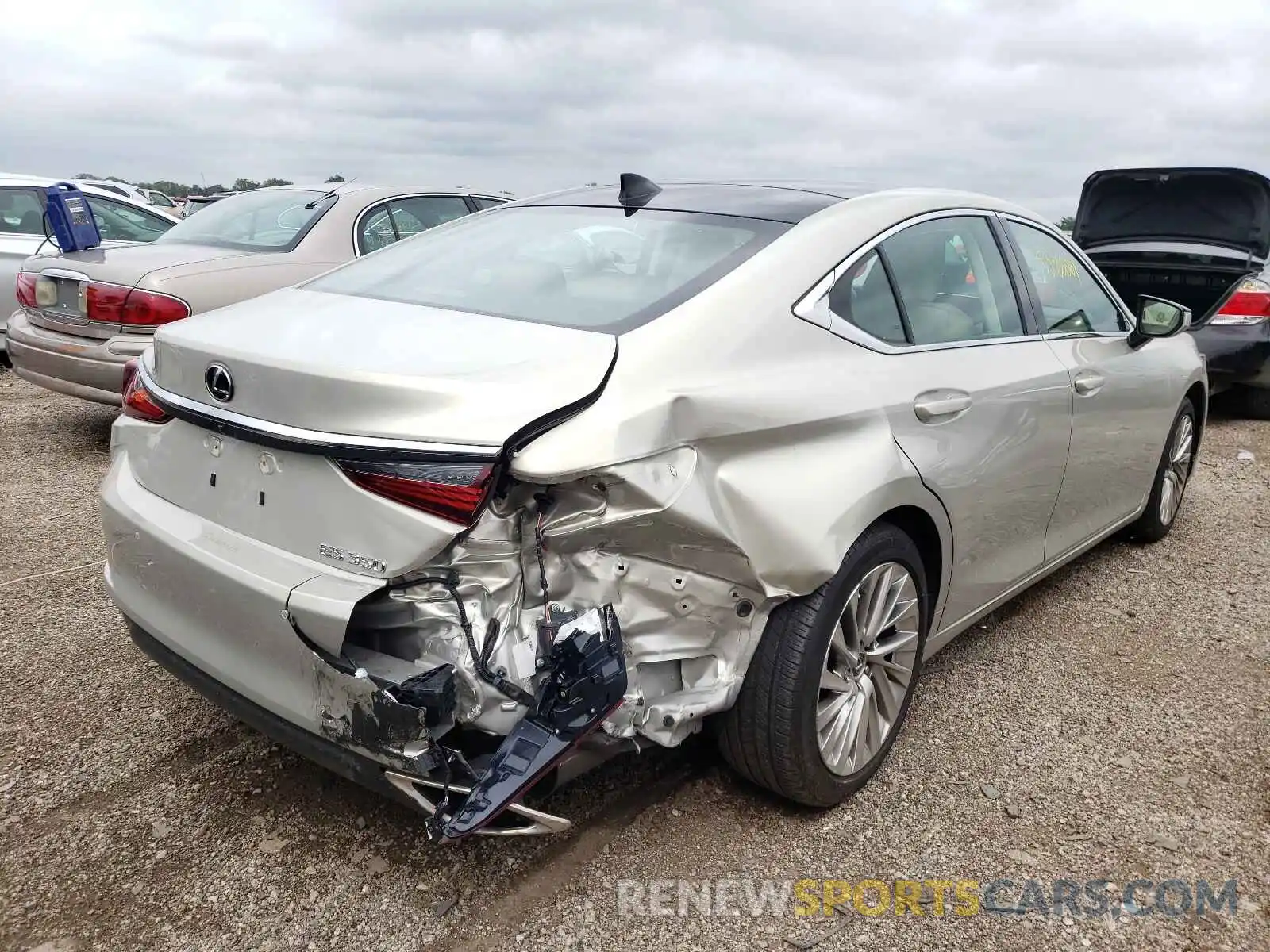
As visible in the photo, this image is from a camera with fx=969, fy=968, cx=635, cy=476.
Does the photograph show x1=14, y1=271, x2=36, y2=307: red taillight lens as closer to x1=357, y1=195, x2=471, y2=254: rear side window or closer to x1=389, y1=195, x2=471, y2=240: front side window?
x1=357, y1=195, x2=471, y2=254: rear side window

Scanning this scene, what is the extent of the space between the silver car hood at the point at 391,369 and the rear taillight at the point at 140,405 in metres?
Answer: 0.07

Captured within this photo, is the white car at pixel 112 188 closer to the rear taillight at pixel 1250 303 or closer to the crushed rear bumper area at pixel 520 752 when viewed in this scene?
the crushed rear bumper area at pixel 520 752

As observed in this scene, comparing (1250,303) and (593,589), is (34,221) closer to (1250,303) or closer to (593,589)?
(593,589)

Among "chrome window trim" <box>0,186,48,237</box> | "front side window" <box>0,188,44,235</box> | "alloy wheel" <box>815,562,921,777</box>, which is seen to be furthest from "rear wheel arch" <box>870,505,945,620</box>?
"front side window" <box>0,188,44,235</box>

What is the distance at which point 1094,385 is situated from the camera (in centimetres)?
341

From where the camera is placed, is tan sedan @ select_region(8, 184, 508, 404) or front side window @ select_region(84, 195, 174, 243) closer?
tan sedan @ select_region(8, 184, 508, 404)

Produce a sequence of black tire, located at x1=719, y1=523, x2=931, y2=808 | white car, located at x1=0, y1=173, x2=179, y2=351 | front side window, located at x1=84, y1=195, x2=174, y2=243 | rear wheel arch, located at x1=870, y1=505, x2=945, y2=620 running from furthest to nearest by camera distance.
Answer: front side window, located at x1=84, y1=195, x2=174, y2=243, white car, located at x1=0, y1=173, x2=179, y2=351, rear wheel arch, located at x1=870, y1=505, x2=945, y2=620, black tire, located at x1=719, y1=523, x2=931, y2=808

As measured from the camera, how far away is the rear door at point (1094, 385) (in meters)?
3.35

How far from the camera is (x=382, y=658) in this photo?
6.53 feet

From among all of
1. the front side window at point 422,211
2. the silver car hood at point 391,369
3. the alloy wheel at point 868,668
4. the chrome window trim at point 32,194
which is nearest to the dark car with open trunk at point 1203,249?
the front side window at point 422,211

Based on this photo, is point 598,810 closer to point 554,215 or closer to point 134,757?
point 134,757

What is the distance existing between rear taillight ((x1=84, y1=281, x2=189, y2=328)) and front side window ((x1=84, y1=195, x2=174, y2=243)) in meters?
3.17

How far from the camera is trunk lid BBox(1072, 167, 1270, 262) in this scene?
24.1ft

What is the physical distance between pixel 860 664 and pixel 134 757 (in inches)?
79.1
